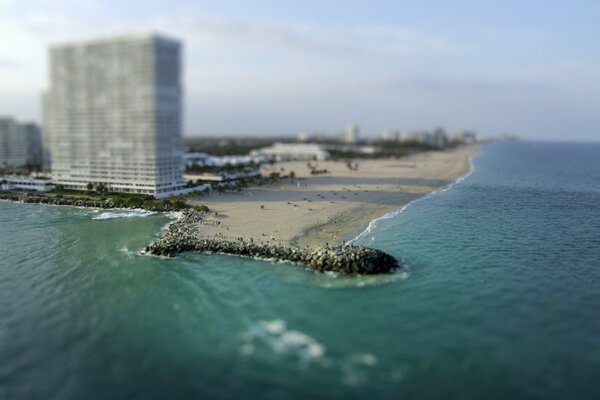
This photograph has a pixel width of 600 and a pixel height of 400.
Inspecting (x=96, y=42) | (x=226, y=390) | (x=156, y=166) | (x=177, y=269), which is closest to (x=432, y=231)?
(x=177, y=269)

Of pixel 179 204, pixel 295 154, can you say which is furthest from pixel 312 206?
pixel 295 154

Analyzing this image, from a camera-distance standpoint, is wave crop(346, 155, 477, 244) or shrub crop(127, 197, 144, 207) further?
shrub crop(127, 197, 144, 207)

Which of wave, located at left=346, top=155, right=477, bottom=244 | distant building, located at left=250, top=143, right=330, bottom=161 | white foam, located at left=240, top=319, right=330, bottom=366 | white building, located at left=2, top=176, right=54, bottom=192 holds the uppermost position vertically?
distant building, located at left=250, top=143, right=330, bottom=161

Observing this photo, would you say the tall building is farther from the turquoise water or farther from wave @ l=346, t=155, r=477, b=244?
wave @ l=346, t=155, r=477, b=244

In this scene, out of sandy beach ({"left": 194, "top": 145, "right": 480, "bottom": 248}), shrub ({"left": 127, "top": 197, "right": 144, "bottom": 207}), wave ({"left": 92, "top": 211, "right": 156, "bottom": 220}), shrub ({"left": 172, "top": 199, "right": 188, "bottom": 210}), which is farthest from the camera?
shrub ({"left": 127, "top": 197, "right": 144, "bottom": 207})

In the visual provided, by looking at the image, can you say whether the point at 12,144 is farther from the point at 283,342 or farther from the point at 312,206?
the point at 283,342

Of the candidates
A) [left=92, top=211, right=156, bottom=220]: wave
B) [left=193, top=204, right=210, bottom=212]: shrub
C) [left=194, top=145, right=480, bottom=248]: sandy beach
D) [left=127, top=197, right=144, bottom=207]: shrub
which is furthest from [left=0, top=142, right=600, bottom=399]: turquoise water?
[left=127, top=197, right=144, bottom=207]: shrub
